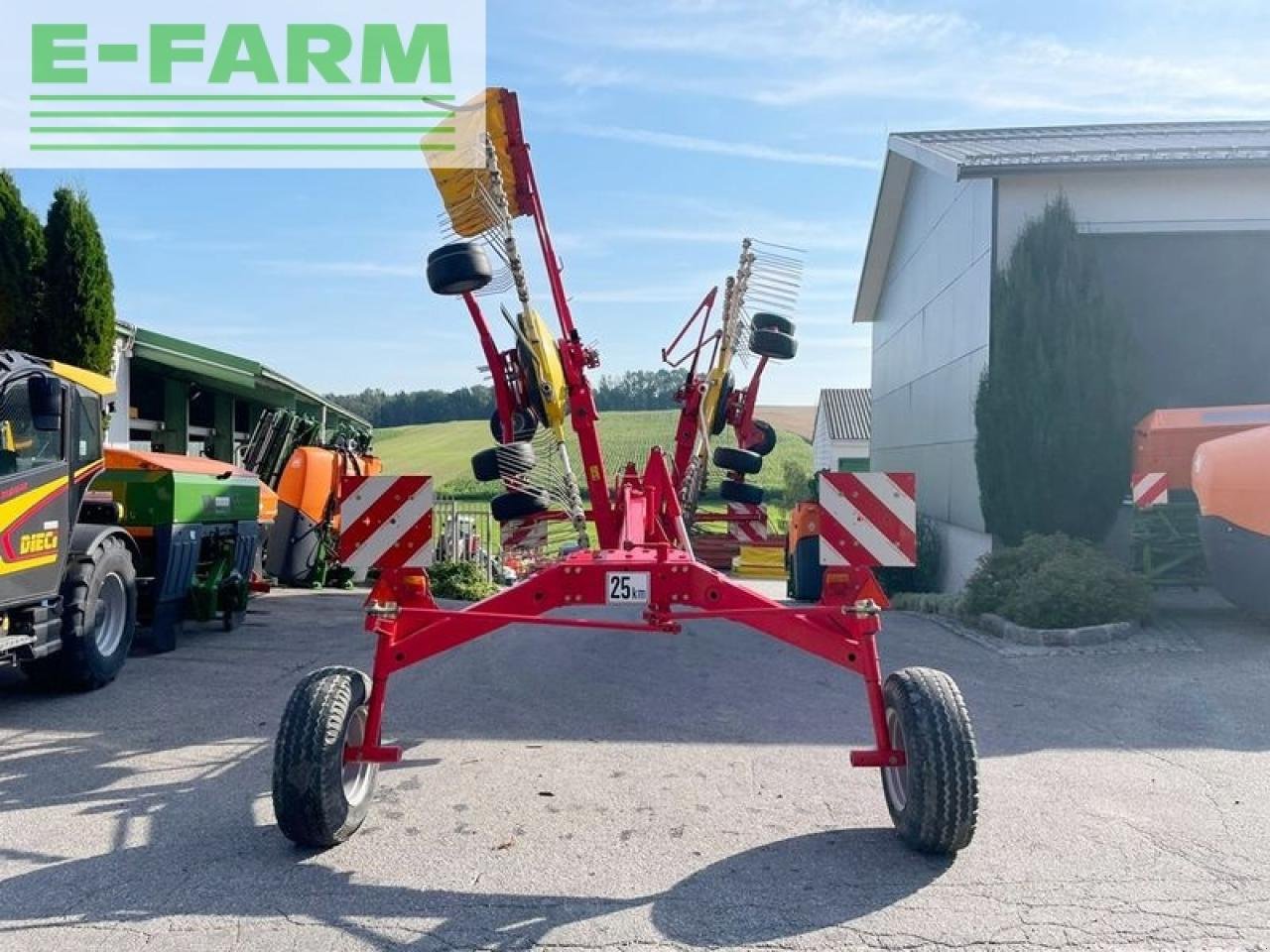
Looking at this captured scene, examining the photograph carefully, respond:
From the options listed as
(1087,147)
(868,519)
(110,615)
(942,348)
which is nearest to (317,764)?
(868,519)

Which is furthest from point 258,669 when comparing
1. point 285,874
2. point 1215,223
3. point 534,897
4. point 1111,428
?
point 1215,223

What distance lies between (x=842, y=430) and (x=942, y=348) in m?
25.2

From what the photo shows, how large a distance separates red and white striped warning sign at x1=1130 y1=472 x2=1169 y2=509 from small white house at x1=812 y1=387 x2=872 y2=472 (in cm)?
2372

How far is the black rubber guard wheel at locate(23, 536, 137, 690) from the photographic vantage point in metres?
7.00

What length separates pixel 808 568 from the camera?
38.2 ft

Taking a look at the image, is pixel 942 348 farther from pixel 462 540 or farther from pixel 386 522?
pixel 386 522

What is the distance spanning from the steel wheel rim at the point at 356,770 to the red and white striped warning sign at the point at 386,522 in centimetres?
78

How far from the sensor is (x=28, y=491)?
6625 mm

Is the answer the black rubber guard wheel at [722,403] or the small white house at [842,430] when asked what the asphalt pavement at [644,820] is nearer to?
the black rubber guard wheel at [722,403]

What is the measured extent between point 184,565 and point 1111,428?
914cm

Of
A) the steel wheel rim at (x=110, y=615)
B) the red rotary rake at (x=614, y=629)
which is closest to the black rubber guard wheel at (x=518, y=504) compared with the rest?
the red rotary rake at (x=614, y=629)

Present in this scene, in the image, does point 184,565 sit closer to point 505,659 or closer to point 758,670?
point 505,659

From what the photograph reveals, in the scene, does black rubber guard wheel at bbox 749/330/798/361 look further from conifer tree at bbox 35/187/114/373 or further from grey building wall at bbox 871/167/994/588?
conifer tree at bbox 35/187/114/373

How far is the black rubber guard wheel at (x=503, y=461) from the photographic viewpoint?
6594 mm
